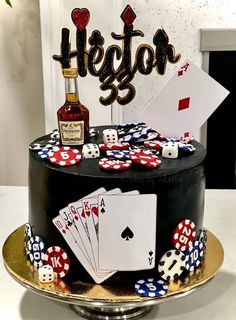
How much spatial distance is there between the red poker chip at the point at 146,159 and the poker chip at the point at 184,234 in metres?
0.15

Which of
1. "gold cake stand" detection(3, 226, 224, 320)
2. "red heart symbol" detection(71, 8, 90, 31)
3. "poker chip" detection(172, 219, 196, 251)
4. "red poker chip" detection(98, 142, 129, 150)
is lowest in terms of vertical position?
"gold cake stand" detection(3, 226, 224, 320)

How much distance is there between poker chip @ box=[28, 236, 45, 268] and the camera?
4.17ft

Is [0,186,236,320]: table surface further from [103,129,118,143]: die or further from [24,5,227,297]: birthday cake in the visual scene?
[103,129,118,143]: die

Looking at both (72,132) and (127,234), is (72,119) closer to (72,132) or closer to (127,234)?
(72,132)

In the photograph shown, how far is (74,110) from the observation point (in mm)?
1337

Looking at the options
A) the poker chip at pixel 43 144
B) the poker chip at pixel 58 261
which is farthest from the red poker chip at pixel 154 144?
the poker chip at pixel 58 261

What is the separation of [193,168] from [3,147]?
7.30ft

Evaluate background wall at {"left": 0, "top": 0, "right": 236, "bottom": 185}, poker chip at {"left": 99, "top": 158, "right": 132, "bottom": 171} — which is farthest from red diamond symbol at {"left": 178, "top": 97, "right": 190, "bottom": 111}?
background wall at {"left": 0, "top": 0, "right": 236, "bottom": 185}

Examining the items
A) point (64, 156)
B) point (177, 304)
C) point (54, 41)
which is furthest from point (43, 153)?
point (54, 41)

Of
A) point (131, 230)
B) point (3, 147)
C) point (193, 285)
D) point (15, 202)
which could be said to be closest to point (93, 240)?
point (131, 230)

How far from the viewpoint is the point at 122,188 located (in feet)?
3.81

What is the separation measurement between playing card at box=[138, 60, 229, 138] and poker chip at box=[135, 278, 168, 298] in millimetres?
395

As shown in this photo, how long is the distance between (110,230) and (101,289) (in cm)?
13

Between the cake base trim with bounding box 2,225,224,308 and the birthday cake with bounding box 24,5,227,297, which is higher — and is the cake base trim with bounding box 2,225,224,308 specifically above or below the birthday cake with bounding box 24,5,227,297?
below
